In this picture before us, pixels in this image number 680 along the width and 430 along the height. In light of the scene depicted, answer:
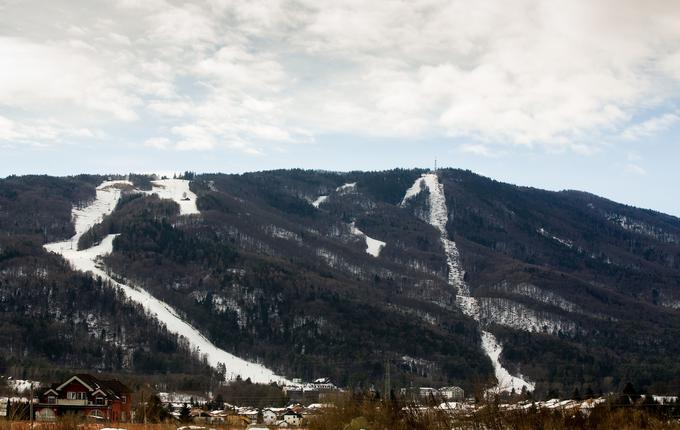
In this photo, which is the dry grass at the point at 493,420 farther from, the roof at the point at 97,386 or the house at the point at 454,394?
the roof at the point at 97,386

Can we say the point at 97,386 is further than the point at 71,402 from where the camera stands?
Yes

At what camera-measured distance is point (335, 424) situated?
48344 mm

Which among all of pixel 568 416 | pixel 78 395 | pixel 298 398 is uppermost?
pixel 568 416

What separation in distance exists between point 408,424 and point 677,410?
27.4m

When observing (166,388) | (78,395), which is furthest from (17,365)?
(78,395)

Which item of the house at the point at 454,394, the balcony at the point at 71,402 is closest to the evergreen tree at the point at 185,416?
the balcony at the point at 71,402

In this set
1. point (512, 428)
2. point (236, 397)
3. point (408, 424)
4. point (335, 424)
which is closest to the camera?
point (512, 428)

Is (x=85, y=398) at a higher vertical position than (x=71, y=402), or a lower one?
higher

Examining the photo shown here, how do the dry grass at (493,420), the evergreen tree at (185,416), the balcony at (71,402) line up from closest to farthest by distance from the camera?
the dry grass at (493,420), the evergreen tree at (185,416), the balcony at (71,402)

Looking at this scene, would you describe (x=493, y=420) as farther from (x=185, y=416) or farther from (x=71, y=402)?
(x=71, y=402)

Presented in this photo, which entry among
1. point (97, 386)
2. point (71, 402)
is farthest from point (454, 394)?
point (71, 402)

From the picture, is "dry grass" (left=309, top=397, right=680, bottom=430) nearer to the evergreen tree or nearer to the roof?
the evergreen tree

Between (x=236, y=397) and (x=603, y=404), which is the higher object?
(x=603, y=404)

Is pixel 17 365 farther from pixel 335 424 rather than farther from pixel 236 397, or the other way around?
pixel 335 424
